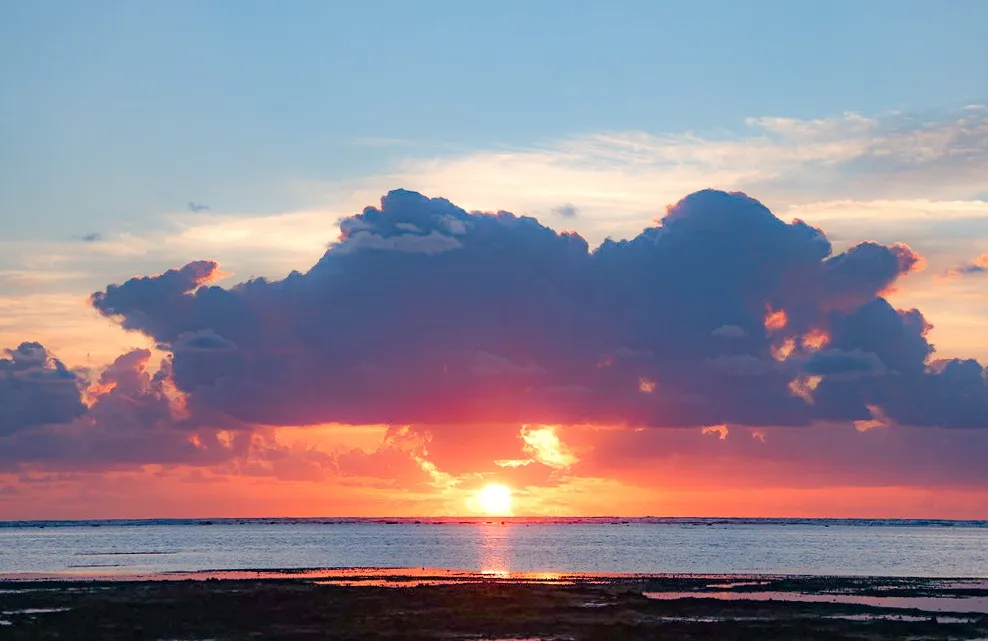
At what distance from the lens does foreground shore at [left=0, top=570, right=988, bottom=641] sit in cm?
5962

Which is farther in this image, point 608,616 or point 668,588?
point 668,588

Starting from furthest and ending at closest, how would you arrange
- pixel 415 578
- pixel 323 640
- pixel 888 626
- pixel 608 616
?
pixel 415 578 < pixel 608 616 < pixel 888 626 < pixel 323 640

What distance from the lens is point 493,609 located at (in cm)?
7025

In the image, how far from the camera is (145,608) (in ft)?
235

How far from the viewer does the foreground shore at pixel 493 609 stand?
196 feet

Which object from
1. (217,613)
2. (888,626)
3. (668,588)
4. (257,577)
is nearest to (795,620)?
(888,626)

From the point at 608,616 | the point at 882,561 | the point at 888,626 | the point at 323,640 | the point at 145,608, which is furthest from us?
the point at 882,561

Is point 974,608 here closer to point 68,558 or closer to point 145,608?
→ point 145,608

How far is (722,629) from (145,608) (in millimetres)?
35479

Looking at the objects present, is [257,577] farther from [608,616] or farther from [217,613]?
[608,616]

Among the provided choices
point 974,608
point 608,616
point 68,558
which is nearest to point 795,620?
point 608,616

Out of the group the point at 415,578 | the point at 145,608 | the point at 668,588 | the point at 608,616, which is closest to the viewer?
the point at 608,616

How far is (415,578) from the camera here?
102m

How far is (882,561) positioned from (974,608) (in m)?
82.6
